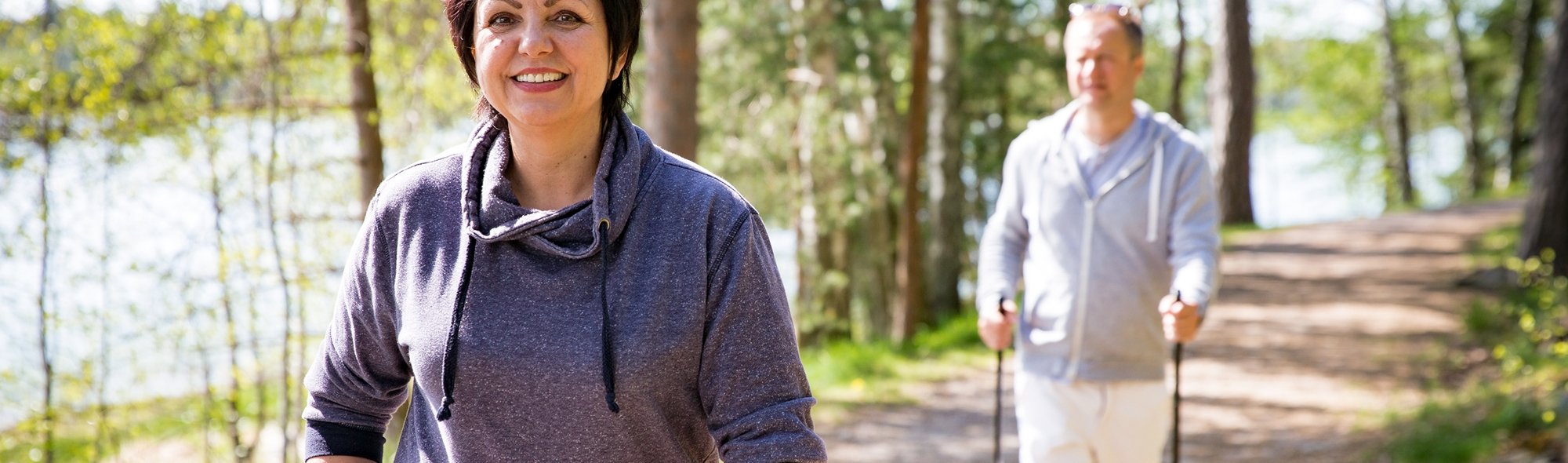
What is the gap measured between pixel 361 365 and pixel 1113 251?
8.60 ft

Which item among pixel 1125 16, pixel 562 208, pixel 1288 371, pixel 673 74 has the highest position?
pixel 1125 16

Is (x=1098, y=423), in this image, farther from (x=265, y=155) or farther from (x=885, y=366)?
(x=885, y=366)

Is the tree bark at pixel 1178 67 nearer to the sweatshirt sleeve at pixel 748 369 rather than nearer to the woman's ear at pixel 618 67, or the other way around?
the woman's ear at pixel 618 67

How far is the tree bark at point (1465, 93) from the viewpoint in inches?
989

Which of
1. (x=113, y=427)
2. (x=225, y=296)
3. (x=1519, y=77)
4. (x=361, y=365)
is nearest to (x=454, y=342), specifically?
(x=361, y=365)

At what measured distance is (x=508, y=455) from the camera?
1807 mm

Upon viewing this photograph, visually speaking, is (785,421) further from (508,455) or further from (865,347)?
(865,347)

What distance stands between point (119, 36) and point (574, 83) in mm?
4471

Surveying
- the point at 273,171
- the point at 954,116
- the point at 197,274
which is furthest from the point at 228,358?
the point at 954,116

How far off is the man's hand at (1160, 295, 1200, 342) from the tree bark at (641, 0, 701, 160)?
312 centimetres

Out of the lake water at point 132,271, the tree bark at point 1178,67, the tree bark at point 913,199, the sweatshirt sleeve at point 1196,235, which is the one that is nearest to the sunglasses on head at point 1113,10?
the sweatshirt sleeve at point 1196,235

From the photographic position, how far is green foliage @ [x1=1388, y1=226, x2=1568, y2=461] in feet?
19.8

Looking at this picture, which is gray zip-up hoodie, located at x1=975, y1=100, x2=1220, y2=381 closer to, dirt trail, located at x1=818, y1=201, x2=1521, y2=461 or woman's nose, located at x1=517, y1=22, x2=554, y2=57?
Answer: woman's nose, located at x1=517, y1=22, x2=554, y2=57

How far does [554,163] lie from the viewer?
1.90 meters
